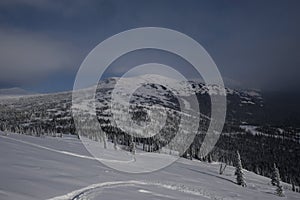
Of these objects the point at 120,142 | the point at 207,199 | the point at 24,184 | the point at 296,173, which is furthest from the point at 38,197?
the point at 296,173

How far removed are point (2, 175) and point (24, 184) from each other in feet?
8.40

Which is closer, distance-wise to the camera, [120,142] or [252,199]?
[252,199]

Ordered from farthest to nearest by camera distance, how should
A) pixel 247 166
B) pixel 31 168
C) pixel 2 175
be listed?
1. pixel 247 166
2. pixel 31 168
3. pixel 2 175

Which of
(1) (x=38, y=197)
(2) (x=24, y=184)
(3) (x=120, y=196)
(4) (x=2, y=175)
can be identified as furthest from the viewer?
(3) (x=120, y=196)

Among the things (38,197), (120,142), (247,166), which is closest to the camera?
(38,197)

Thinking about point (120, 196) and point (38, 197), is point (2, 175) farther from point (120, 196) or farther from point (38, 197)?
point (120, 196)

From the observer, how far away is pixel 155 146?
191 meters

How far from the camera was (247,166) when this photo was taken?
187m

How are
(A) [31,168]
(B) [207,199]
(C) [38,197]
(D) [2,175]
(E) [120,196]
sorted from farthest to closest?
(B) [207,199], (A) [31,168], (E) [120,196], (D) [2,175], (C) [38,197]

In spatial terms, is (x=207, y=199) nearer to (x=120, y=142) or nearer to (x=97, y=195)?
(x=97, y=195)

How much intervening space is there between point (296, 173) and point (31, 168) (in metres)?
206

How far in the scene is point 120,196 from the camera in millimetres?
22703

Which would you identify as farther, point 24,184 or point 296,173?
point 296,173

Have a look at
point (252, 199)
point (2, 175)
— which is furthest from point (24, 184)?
point (252, 199)
